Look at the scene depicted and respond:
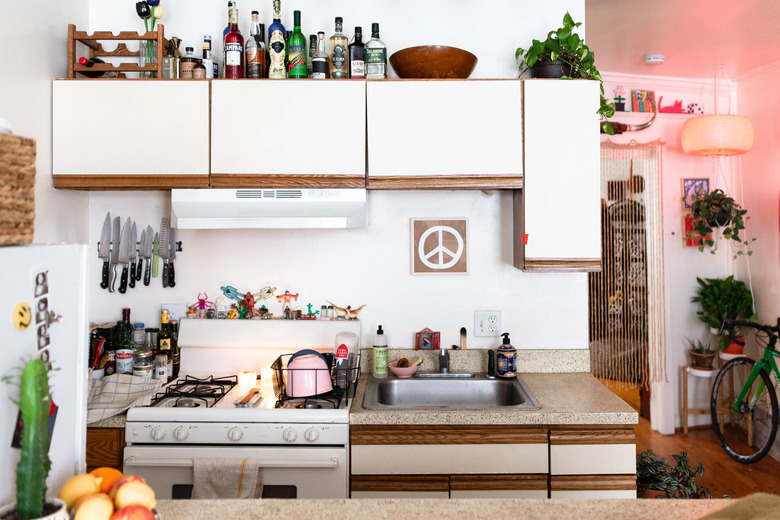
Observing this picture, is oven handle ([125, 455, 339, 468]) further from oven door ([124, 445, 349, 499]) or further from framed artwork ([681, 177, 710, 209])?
framed artwork ([681, 177, 710, 209])

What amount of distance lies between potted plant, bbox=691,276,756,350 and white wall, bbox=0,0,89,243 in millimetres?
4273

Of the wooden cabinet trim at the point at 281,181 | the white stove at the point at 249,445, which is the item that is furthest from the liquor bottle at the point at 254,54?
the white stove at the point at 249,445

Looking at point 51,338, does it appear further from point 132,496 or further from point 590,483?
point 590,483

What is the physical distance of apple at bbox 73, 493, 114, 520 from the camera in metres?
0.96

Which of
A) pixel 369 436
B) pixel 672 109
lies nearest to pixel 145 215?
pixel 369 436

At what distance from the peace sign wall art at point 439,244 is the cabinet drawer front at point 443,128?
0.42 meters

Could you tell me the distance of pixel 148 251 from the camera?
2.79 m

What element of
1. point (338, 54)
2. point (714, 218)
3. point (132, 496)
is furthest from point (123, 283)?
point (714, 218)

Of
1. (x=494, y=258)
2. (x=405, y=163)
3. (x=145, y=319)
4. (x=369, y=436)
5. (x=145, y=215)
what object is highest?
(x=405, y=163)

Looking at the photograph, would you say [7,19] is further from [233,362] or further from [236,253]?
[233,362]

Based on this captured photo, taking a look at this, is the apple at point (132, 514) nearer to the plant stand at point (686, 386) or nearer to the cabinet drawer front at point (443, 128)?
the cabinet drawer front at point (443, 128)

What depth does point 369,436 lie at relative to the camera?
7.24 ft

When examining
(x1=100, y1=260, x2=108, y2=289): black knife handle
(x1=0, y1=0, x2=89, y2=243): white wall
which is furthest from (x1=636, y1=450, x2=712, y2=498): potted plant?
(x1=0, y1=0, x2=89, y2=243): white wall

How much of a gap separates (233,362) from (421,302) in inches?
37.4
